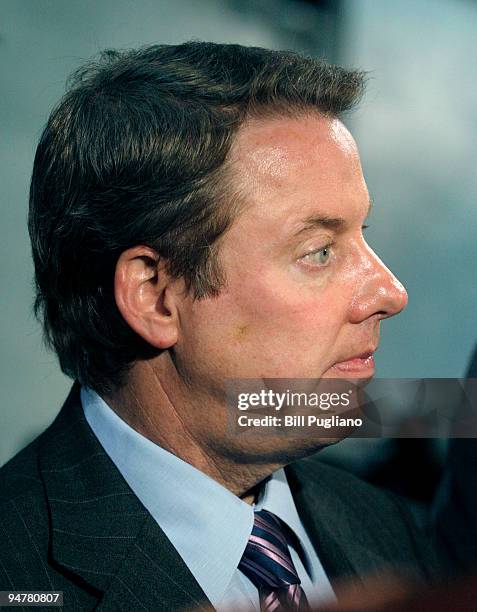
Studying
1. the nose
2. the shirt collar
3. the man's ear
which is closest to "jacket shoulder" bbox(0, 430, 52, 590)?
the shirt collar

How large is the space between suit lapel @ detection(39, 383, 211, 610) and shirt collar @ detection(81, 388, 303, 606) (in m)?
0.04

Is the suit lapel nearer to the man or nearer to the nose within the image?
the man

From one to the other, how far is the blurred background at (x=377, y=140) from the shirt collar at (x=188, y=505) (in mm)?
686

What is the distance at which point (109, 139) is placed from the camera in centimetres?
151

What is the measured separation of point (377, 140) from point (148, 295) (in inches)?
47.1

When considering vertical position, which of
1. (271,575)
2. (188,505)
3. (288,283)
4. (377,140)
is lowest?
Answer: (271,575)

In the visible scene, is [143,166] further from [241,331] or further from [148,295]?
[241,331]

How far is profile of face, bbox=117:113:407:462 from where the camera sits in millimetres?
1444

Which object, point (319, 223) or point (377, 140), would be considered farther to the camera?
point (377, 140)

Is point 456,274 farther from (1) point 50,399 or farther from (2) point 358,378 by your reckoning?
(1) point 50,399

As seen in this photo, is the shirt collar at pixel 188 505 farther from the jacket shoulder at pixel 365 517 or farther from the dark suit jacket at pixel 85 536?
the jacket shoulder at pixel 365 517

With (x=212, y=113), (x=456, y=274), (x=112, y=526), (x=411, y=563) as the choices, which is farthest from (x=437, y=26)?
(x=112, y=526)

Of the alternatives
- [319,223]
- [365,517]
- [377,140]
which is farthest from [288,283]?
[377,140]

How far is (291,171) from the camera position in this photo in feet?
4.73
